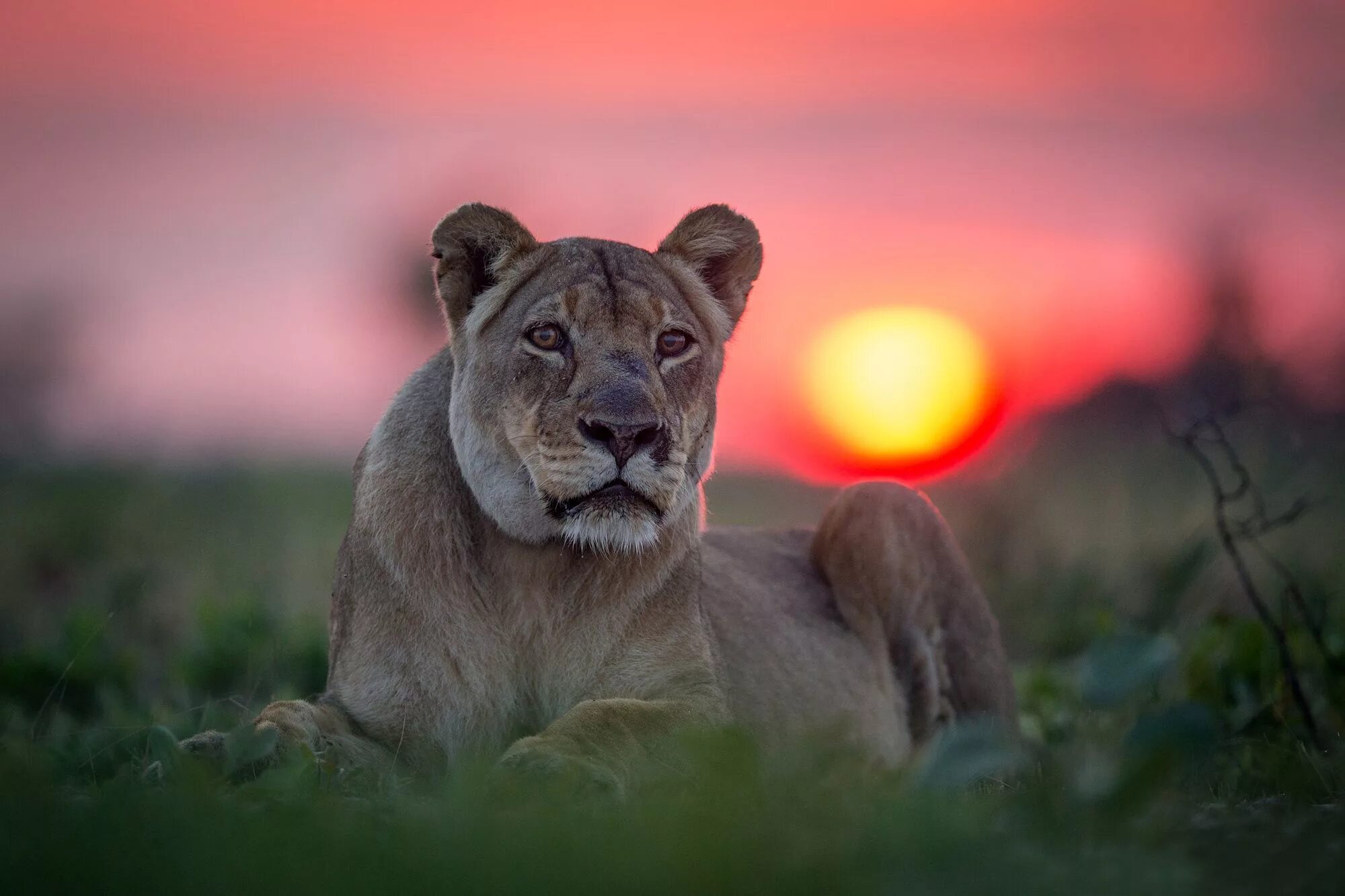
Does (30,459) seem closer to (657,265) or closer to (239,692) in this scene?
(239,692)

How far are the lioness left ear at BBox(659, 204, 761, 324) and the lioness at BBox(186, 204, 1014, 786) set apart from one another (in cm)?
1

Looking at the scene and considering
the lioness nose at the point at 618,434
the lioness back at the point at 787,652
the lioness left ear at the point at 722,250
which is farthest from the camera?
the lioness back at the point at 787,652

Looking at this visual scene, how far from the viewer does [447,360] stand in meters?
4.99

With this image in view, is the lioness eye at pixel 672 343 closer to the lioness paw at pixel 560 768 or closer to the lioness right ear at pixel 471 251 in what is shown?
the lioness right ear at pixel 471 251

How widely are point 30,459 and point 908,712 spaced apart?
10.5 m

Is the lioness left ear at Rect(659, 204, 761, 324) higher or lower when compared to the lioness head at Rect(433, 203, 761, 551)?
higher

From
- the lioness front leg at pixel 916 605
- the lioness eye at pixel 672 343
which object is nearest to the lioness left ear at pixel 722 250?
the lioness eye at pixel 672 343

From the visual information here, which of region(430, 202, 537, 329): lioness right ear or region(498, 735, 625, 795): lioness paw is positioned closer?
region(498, 735, 625, 795): lioness paw

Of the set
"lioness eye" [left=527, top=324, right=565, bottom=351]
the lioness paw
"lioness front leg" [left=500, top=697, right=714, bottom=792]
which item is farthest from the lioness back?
the lioness paw

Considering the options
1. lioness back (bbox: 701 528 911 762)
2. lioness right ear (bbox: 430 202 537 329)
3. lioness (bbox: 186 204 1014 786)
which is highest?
lioness right ear (bbox: 430 202 537 329)

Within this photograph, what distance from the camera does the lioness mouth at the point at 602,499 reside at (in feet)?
13.8

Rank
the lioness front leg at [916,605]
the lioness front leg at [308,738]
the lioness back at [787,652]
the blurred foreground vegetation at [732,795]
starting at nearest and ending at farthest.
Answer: the blurred foreground vegetation at [732,795], the lioness front leg at [308,738], the lioness back at [787,652], the lioness front leg at [916,605]

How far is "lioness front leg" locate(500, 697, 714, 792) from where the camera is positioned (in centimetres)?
357

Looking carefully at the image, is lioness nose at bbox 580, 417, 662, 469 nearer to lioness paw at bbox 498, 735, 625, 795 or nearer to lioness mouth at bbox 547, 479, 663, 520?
lioness mouth at bbox 547, 479, 663, 520
